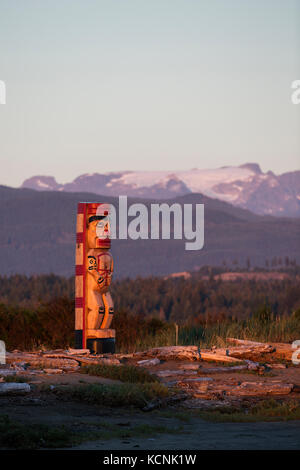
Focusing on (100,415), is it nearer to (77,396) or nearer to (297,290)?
(77,396)

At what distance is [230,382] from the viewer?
47.5 ft

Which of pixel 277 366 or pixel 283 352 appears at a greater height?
pixel 283 352

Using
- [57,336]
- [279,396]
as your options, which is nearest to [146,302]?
[57,336]

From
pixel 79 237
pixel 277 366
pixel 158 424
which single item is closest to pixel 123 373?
pixel 277 366

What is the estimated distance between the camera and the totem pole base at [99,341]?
1847 centimetres

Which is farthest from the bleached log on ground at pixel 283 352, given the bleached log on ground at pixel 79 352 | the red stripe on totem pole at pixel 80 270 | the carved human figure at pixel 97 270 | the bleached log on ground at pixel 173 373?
the red stripe on totem pole at pixel 80 270

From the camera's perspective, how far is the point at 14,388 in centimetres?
1252

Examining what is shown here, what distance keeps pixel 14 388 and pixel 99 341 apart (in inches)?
238

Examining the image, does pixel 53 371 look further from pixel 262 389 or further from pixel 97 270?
pixel 97 270

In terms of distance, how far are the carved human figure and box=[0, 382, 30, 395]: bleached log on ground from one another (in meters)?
5.95

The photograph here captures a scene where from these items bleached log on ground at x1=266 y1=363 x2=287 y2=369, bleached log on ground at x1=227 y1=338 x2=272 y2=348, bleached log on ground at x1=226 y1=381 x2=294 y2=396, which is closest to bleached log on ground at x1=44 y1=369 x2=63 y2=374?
bleached log on ground at x1=226 y1=381 x2=294 y2=396

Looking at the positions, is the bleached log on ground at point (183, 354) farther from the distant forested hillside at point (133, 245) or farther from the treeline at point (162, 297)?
the distant forested hillside at point (133, 245)

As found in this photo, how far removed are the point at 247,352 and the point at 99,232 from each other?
4.27 m

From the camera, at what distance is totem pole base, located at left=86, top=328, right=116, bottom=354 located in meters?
18.5
